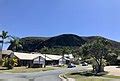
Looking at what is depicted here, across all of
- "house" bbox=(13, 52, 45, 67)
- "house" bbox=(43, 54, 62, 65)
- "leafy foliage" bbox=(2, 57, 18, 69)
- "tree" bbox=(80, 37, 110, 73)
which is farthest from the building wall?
"tree" bbox=(80, 37, 110, 73)

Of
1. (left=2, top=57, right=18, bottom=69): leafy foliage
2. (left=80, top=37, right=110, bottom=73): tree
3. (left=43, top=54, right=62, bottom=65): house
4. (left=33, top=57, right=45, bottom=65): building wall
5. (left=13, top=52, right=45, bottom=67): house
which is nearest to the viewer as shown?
(left=80, top=37, right=110, bottom=73): tree

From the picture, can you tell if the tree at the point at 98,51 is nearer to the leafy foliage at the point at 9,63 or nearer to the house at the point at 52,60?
the leafy foliage at the point at 9,63

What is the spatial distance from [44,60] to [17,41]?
17578 mm

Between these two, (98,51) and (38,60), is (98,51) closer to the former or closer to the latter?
(98,51)

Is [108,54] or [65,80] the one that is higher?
[108,54]

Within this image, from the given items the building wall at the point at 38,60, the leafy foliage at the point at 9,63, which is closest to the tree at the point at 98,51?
the leafy foliage at the point at 9,63

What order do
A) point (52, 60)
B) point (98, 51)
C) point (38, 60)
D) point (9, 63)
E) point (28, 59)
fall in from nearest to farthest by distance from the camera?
point (98, 51)
point (9, 63)
point (28, 59)
point (38, 60)
point (52, 60)

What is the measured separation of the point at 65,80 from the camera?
5034 centimetres

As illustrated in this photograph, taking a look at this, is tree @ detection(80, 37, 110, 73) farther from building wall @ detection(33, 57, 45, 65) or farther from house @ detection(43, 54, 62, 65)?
house @ detection(43, 54, 62, 65)

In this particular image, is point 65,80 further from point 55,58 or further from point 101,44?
point 55,58

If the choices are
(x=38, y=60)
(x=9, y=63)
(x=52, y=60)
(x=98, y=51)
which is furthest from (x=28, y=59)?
(x=98, y=51)

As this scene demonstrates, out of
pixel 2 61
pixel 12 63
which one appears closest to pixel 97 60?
pixel 12 63

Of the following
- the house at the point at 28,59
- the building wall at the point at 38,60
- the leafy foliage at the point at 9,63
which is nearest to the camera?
the leafy foliage at the point at 9,63

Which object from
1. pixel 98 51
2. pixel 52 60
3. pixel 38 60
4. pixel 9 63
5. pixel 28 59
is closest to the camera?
pixel 98 51
